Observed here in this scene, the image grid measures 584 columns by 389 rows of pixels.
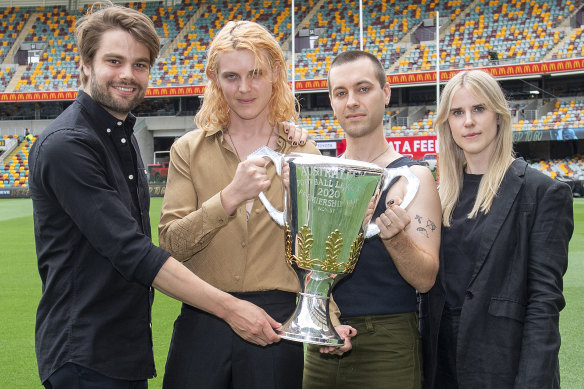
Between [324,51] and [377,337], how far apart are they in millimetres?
32519

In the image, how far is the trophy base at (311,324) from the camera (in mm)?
2070

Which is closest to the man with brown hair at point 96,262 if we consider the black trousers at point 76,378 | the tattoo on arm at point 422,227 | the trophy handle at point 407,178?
the black trousers at point 76,378

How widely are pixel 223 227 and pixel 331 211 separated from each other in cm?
45

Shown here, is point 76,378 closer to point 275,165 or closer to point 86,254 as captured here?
point 86,254

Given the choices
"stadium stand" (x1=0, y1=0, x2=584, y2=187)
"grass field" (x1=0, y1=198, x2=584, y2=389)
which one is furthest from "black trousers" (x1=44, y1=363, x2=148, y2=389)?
"stadium stand" (x1=0, y1=0, x2=584, y2=187)

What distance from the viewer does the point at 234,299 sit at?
6.95ft

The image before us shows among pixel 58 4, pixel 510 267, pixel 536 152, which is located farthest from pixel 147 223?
pixel 58 4

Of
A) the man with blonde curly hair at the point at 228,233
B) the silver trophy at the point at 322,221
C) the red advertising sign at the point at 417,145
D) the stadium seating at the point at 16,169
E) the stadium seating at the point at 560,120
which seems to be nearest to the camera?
the silver trophy at the point at 322,221

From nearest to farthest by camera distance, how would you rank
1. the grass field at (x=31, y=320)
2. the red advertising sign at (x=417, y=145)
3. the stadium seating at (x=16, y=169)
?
the grass field at (x=31, y=320), the red advertising sign at (x=417, y=145), the stadium seating at (x=16, y=169)

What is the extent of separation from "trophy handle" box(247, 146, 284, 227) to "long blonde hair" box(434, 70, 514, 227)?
0.76 metres

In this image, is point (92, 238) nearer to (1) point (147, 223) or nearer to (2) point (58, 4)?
(1) point (147, 223)

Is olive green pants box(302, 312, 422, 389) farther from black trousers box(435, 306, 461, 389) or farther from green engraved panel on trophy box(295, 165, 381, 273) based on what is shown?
green engraved panel on trophy box(295, 165, 381, 273)

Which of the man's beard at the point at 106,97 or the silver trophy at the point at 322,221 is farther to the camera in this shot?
the man's beard at the point at 106,97

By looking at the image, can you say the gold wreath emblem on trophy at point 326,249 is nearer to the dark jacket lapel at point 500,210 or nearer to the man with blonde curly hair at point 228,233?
the man with blonde curly hair at point 228,233
